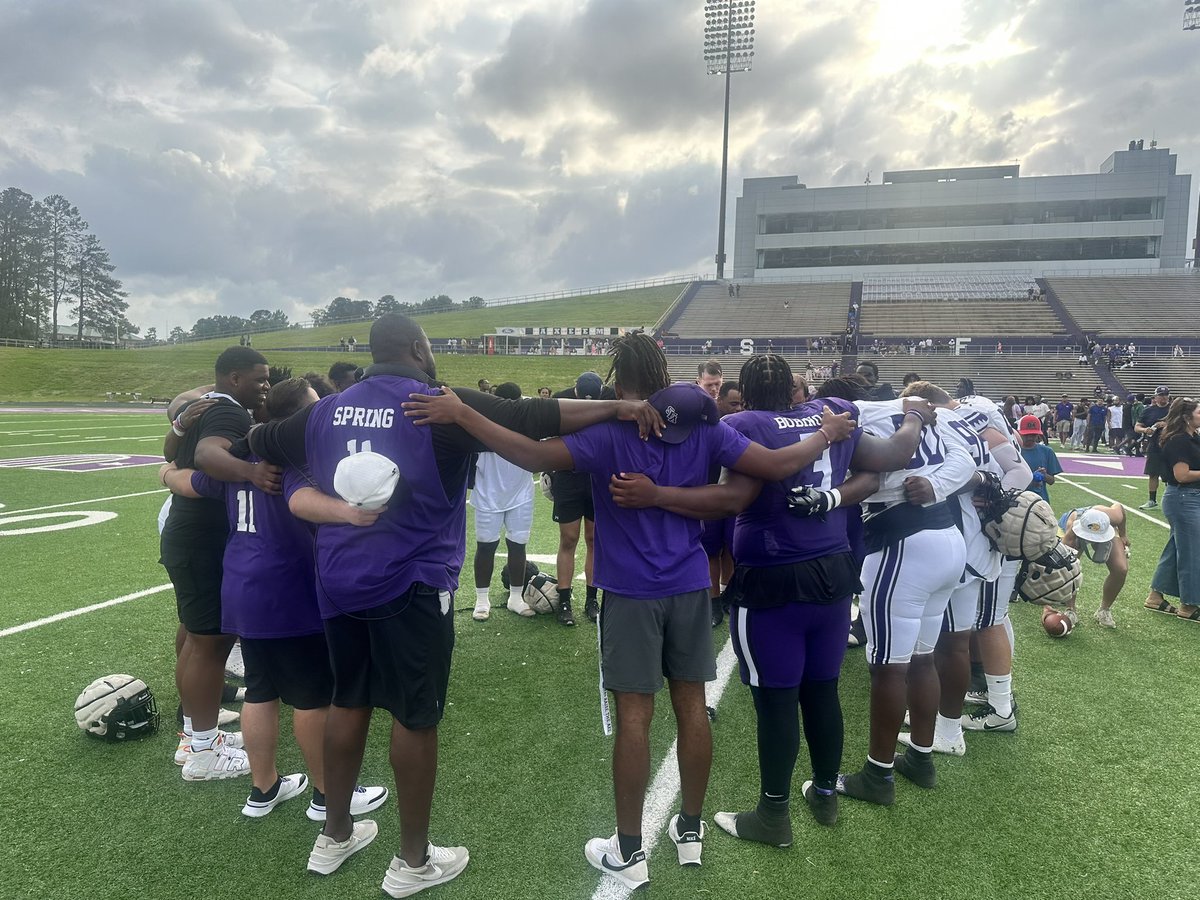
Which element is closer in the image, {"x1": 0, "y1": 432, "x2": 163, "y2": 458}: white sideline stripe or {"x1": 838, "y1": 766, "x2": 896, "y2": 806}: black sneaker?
{"x1": 838, "y1": 766, "x2": 896, "y2": 806}: black sneaker

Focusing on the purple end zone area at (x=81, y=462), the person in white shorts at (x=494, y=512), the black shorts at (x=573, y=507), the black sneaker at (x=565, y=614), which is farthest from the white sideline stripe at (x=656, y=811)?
the purple end zone area at (x=81, y=462)

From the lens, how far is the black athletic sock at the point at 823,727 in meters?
2.98

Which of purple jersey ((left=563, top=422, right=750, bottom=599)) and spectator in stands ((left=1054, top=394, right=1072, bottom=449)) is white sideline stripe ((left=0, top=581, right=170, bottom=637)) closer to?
purple jersey ((left=563, top=422, right=750, bottom=599))

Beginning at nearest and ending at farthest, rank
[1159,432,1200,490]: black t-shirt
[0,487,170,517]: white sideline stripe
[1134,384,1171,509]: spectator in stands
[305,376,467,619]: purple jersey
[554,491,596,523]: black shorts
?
[305,376,467,619]: purple jersey
[554,491,596,523]: black shorts
[1159,432,1200,490]: black t-shirt
[1134,384,1171,509]: spectator in stands
[0,487,170,517]: white sideline stripe

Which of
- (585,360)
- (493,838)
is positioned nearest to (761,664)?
(493,838)

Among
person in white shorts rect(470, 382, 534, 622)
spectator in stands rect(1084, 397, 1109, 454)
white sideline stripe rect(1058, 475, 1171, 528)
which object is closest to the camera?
person in white shorts rect(470, 382, 534, 622)

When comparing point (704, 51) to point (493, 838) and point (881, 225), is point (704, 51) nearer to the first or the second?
point (881, 225)

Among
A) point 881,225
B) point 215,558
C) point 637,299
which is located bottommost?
point 215,558

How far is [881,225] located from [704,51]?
2169 cm

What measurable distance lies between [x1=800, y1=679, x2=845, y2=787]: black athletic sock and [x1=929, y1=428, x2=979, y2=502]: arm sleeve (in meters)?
1.09

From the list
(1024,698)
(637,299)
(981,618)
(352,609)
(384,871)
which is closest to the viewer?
(352,609)

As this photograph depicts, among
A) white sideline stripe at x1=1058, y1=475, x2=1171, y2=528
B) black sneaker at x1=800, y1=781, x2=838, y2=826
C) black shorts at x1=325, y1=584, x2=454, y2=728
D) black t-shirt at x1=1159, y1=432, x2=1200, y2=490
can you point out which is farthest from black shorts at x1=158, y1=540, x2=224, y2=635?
white sideline stripe at x1=1058, y1=475, x2=1171, y2=528

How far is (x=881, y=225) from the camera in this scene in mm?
58531

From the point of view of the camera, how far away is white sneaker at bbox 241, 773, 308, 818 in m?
3.14
